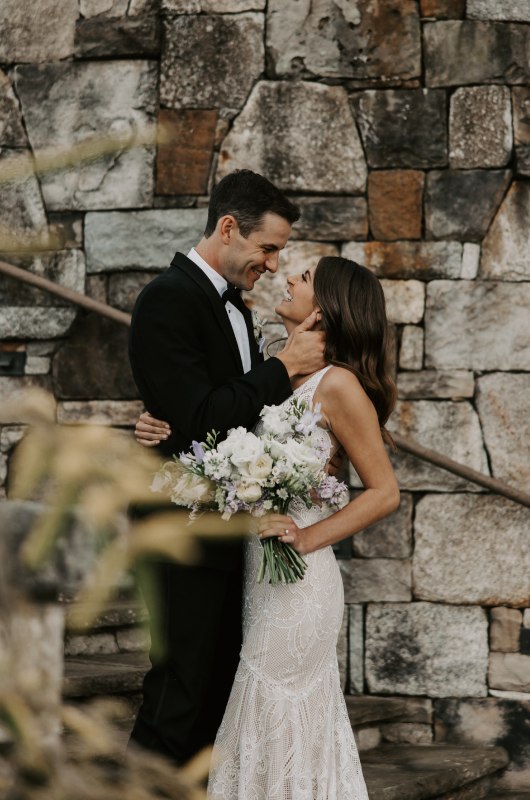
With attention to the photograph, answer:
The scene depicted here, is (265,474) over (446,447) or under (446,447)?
under

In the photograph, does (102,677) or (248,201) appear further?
(102,677)

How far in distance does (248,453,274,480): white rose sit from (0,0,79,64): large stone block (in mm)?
2334

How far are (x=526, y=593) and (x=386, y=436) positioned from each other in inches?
54.7

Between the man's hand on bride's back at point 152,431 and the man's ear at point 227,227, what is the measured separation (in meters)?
0.53

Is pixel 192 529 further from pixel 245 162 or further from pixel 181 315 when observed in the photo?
pixel 245 162

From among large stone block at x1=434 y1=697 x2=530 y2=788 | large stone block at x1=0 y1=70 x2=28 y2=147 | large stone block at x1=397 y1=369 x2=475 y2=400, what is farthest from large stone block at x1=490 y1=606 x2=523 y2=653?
Result: large stone block at x1=0 y1=70 x2=28 y2=147

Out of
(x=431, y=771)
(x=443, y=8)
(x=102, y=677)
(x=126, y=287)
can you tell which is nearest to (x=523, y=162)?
(x=443, y=8)

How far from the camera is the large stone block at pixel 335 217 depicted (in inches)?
156

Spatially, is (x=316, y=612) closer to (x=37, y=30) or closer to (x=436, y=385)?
(x=436, y=385)

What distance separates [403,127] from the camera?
3.95m

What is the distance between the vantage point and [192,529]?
101cm

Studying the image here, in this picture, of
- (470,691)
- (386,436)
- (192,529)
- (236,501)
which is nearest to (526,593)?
(470,691)

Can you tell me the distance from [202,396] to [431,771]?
176cm

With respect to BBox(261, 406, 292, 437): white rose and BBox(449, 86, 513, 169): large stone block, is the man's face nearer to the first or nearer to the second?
BBox(261, 406, 292, 437): white rose
